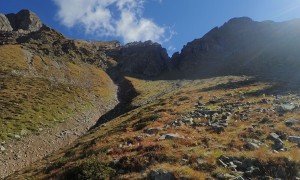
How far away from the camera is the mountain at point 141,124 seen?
64.7 ft

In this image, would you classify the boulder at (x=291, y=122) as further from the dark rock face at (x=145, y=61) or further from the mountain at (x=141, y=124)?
the dark rock face at (x=145, y=61)

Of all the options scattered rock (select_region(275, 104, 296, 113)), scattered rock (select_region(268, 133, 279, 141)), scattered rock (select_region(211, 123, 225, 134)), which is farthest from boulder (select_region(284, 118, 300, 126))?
scattered rock (select_region(275, 104, 296, 113))

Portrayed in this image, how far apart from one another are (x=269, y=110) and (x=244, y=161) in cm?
1708

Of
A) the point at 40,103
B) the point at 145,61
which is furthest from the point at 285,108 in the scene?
the point at 145,61

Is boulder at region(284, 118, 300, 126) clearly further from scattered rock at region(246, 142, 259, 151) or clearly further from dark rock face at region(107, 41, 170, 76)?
dark rock face at region(107, 41, 170, 76)

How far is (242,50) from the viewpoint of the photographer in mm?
159375

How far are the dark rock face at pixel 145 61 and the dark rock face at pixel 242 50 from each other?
738 cm

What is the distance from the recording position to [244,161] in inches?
759

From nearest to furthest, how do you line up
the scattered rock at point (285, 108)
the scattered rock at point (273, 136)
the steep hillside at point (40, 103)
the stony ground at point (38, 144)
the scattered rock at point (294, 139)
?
the scattered rock at point (294, 139) → the scattered rock at point (273, 136) → the scattered rock at point (285, 108) → the stony ground at point (38, 144) → the steep hillside at point (40, 103)

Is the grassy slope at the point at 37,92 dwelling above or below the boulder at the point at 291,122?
above

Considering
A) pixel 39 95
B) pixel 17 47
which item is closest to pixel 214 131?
pixel 39 95

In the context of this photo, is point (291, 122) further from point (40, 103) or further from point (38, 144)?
point (40, 103)

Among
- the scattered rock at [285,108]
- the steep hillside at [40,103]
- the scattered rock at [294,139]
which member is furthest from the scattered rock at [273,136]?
the steep hillside at [40,103]

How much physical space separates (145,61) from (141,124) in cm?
13577
